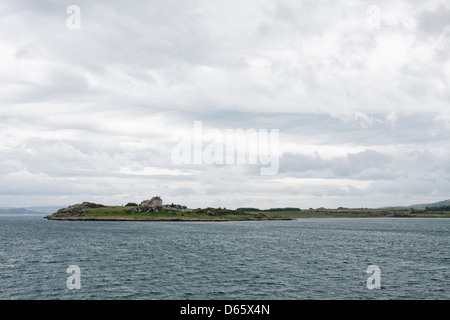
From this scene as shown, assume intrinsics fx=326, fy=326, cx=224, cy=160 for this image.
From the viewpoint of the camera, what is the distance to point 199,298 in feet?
159

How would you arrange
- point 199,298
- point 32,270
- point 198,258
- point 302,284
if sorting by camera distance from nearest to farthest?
point 199,298, point 302,284, point 32,270, point 198,258

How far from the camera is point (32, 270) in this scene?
67.1 metres

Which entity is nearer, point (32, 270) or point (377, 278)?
point (377, 278)

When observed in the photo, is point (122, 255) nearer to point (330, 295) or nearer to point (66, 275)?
point (66, 275)

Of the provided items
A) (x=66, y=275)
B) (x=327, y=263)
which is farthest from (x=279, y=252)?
(x=66, y=275)
